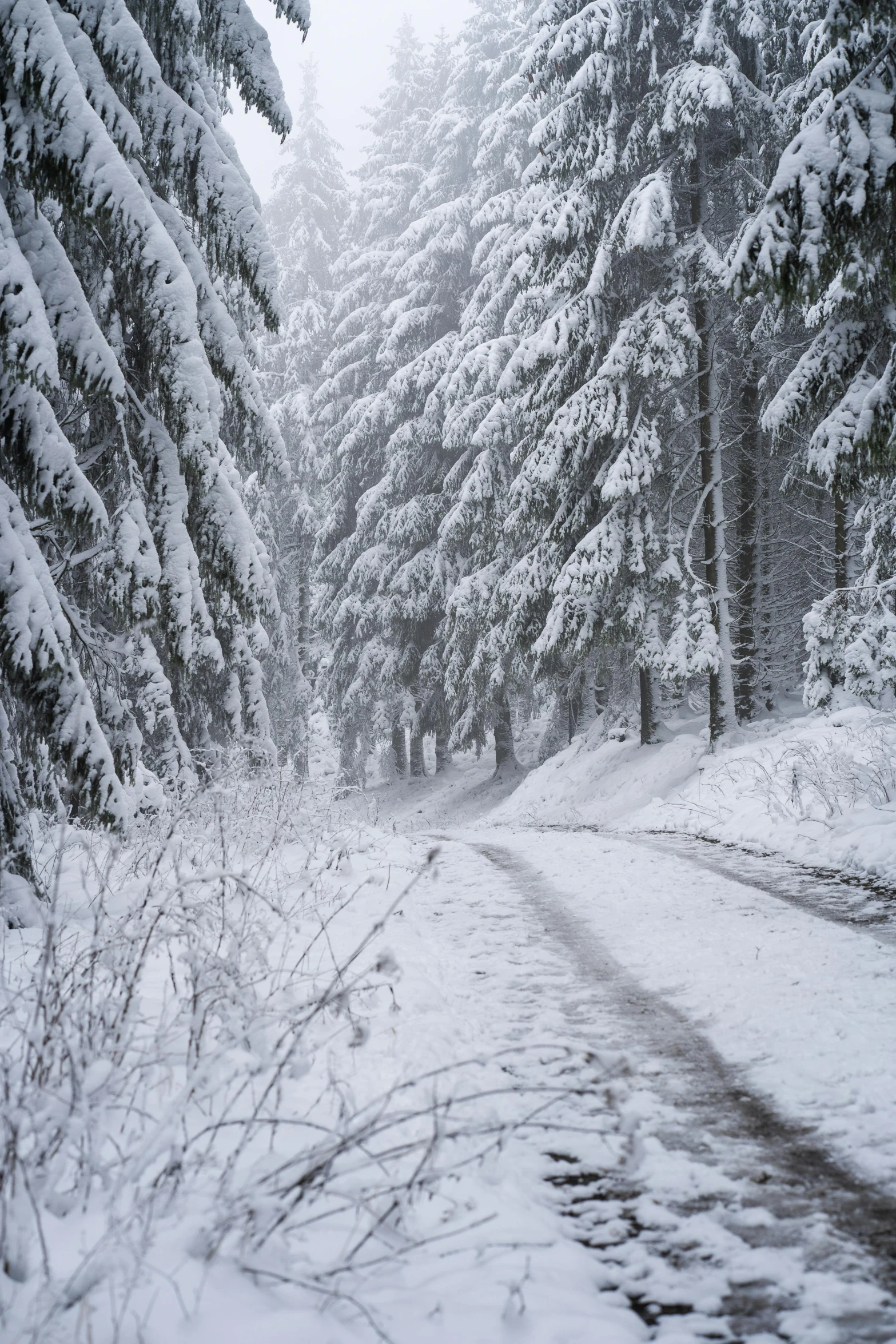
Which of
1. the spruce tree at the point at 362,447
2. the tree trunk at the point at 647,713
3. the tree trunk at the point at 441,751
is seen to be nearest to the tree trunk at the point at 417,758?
the spruce tree at the point at 362,447

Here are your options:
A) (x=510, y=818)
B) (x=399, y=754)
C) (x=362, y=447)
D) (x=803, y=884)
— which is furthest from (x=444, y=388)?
(x=803, y=884)

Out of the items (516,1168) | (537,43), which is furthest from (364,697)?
(516,1168)

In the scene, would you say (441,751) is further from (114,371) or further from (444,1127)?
(444,1127)

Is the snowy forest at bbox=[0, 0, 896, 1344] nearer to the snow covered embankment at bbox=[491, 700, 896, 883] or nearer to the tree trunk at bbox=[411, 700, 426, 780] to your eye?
the snow covered embankment at bbox=[491, 700, 896, 883]

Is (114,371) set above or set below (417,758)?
above

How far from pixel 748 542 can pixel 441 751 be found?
12298mm

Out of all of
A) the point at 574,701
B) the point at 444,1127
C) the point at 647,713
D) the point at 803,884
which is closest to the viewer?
the point at 444,1127

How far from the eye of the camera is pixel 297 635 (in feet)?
79.9

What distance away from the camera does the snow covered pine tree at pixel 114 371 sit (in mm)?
4211

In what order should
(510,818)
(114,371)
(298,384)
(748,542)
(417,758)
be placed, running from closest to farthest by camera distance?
1. (114,371)
2. (748,542)
3. (510,818)
4. (298,384)
5. (417,758)

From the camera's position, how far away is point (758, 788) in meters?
9.52

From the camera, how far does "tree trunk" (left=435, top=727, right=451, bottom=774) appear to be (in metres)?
23.6

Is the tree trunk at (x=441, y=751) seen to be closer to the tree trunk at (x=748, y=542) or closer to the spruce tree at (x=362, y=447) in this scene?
the spruce tree at (x=362, y=447)

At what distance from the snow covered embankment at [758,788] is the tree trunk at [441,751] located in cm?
534
